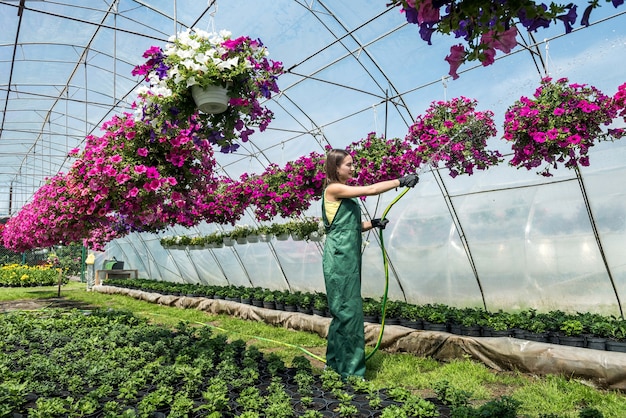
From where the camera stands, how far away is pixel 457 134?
4.63 m

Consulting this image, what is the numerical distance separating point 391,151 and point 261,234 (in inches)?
162

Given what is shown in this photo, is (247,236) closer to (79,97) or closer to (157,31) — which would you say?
(157,31)

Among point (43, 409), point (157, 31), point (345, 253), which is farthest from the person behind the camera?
point (157, 31)

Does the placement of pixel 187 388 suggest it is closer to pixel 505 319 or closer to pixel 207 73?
pixel 207 73

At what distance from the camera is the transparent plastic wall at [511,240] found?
16.4ft

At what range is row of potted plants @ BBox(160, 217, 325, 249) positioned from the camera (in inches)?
303

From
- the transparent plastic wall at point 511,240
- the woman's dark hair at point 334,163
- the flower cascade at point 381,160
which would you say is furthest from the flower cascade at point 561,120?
the woman's dark hair at point 334,163

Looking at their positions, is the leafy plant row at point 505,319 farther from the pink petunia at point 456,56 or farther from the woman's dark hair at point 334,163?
the pink petunia at point 456,56

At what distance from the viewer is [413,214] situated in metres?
7.02

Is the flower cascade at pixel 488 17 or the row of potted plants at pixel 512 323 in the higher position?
the flower cascade at pixel 488 17

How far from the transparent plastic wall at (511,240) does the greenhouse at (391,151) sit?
2cm

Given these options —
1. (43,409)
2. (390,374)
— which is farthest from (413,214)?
(43,409)

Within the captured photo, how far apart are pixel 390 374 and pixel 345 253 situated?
4.05 ft

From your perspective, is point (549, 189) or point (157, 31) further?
point (157, 31)
